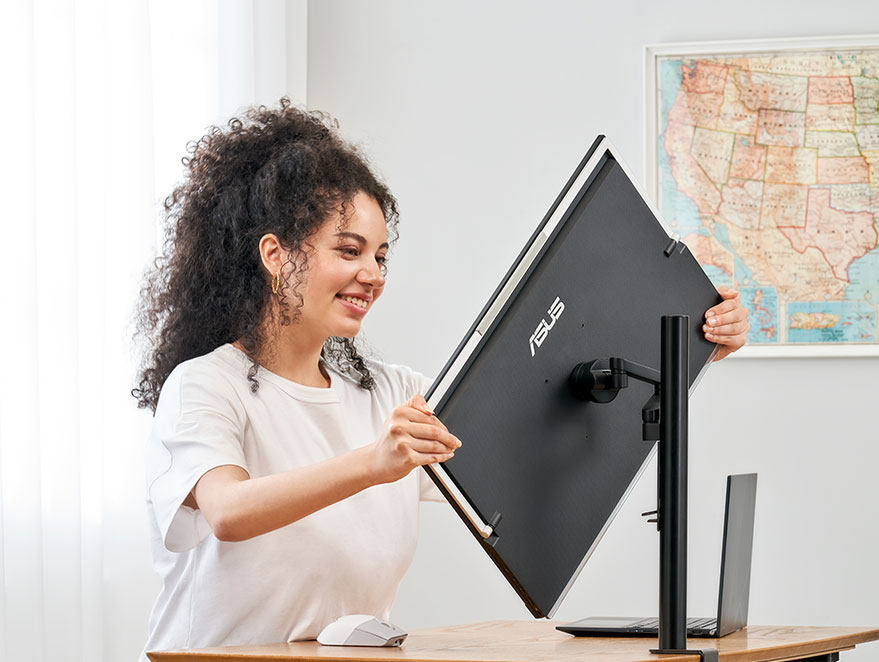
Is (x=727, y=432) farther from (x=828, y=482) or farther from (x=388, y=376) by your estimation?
(x=388, y=376)

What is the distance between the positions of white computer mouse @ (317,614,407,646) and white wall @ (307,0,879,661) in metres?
1.49

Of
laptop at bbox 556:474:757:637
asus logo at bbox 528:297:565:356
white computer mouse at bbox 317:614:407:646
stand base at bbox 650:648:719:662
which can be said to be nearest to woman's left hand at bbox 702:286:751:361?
laptop at bbox 556:474:757:637

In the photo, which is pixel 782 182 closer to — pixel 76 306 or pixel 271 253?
pixel 271 253

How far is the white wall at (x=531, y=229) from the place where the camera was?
2.43 meters

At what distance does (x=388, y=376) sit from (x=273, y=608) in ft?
1.43

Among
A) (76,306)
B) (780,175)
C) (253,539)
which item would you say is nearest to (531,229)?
(780,175)

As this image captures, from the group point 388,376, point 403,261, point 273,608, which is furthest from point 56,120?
point 403,261

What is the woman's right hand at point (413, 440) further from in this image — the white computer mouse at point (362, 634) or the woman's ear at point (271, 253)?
the woman's ear at point (271, 253)

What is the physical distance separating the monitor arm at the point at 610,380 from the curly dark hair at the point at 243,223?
19.5 inches

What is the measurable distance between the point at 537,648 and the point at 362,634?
18cm

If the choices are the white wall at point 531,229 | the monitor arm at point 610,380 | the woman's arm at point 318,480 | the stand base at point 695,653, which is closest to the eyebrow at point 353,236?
the woman's arm at point 318,480

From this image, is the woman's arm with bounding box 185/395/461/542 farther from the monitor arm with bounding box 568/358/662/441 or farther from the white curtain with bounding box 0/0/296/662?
the white curtain with bounding box 0/0/296/662

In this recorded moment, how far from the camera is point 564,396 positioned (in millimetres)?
1001

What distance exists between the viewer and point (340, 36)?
8.86 feet
